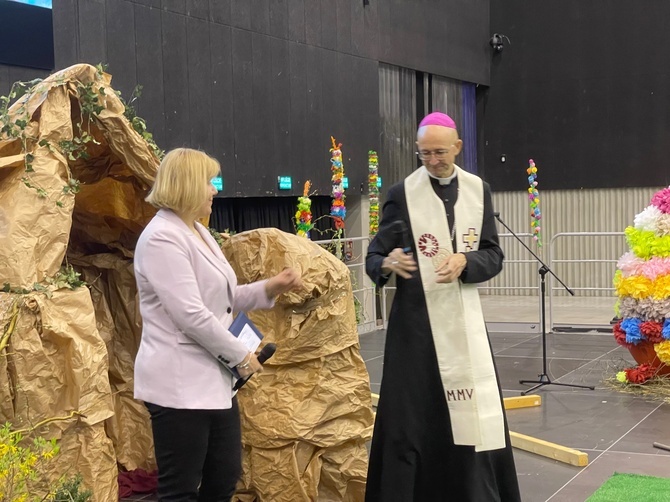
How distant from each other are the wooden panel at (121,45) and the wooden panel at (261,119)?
70.6 inches

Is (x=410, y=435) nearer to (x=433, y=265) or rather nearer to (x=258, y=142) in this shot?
(x=433, y=265)

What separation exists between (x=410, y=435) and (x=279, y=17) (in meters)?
7.54

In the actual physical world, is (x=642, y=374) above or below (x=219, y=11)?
below

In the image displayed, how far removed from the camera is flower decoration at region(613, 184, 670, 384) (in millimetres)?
5762

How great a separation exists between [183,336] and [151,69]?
6105 millimetres

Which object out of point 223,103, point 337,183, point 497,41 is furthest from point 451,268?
point 497,41

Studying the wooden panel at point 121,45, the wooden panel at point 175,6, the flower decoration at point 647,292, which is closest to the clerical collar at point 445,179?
the flower decoration at point 647,292

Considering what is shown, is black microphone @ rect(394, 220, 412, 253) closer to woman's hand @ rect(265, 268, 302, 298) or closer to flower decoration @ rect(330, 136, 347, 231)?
woman's hand @ rect(265, 268, 302, 298)

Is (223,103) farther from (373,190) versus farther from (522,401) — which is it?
(522,401)

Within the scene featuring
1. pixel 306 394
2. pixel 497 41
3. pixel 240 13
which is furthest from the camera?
pixel 497 41

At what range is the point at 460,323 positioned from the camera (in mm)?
2898

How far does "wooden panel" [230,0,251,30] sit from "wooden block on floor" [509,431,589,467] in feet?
19.4

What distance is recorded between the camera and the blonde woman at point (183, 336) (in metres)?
2.29

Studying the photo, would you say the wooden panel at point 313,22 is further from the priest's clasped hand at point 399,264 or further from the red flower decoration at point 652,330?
the priest's clasped hand at point 399,264
